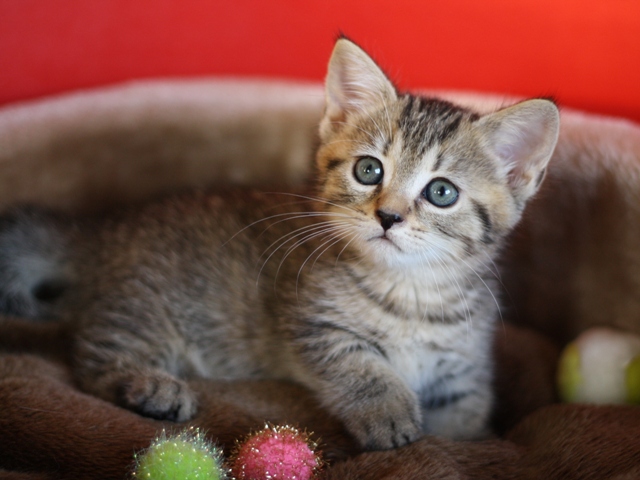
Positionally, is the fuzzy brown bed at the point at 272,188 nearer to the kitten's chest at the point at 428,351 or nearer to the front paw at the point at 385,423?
the front paw at the point at 385,423

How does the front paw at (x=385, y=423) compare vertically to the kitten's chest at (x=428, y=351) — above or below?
below

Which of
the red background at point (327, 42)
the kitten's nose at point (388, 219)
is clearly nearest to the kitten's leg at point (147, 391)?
the kitten's nose at point (388, 219)

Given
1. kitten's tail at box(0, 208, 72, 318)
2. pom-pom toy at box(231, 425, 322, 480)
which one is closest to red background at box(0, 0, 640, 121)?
kitten's tail at box(0, 208, 72, 318)

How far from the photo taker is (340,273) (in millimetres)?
1515

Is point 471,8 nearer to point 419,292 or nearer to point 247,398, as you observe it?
point 419,292

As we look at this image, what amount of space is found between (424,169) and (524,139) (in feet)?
0.82

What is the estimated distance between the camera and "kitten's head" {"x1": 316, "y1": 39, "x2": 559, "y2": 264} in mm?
1335

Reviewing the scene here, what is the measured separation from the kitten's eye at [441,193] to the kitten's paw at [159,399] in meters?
0.71

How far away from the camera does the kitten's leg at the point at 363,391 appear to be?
A: 4.41 ft

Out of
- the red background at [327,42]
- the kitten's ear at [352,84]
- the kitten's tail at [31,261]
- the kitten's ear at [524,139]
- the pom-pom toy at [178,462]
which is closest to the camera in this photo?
the pom-pom toy at [178,462]

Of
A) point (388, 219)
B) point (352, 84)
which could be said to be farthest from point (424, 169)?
point (352, 84)

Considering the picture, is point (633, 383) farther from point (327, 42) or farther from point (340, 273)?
point (327, 42)

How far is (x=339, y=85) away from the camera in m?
1.57

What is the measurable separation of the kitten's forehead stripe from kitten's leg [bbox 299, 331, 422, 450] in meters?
0.48
